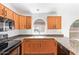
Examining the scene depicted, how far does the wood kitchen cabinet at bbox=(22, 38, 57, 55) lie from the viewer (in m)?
1.36

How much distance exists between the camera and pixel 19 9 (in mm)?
1283

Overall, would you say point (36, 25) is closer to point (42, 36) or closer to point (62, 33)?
point (42, 36)

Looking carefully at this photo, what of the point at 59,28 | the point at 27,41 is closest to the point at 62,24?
the point at 59,28

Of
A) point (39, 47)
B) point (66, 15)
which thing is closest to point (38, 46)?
point (39, 47)

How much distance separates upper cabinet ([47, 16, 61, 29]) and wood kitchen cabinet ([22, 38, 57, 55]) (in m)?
0.16

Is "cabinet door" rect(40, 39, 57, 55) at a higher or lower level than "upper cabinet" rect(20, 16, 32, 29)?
lower

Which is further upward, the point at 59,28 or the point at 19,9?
the point at 19,9

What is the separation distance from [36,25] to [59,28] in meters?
0.24

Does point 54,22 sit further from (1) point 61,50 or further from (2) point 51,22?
(1) point 61,50

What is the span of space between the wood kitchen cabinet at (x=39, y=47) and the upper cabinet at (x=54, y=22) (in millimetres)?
155

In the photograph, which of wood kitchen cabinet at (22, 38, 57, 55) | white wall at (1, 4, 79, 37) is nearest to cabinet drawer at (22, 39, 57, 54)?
wood kitchen cabinet at (22, 38, 57, 55)

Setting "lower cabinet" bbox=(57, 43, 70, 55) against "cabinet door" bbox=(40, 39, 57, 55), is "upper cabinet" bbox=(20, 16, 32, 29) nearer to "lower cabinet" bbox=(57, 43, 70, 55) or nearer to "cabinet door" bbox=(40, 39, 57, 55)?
"cabinet door" bbox=(40, 39, 57, 55)

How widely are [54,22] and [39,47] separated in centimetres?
32

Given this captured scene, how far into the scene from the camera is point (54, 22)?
131 cm
